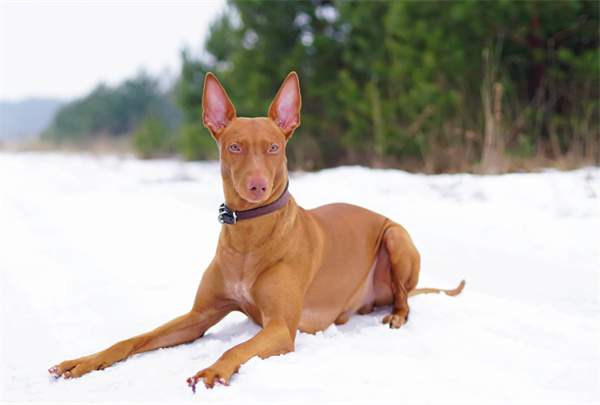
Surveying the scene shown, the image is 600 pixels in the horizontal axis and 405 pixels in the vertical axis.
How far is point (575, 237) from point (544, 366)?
2673 mm

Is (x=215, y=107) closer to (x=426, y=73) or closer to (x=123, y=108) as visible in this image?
(x=426, y=73)

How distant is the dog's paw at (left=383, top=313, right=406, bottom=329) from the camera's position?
3.77 m

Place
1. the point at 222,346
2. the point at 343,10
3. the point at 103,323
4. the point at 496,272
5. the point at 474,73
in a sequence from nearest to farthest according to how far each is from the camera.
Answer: the point at 222,346 → the point at 103,323 → the point at 496,272 → the point at 474,73 → the point at 343,10

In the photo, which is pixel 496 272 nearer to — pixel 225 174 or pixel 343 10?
pixel 225 174

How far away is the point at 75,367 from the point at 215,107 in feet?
4.96

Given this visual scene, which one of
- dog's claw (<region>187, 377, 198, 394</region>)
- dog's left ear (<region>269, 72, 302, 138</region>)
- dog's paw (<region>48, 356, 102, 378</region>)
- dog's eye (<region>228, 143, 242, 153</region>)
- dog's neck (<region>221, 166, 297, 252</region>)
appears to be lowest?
dog's paw (<region>48, 356, 102, 378</region>)

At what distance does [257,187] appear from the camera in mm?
3027

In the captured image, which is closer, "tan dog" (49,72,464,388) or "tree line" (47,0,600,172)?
"tan dog" (49,72,464,388)

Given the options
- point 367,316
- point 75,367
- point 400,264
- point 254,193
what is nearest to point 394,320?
point 367,316

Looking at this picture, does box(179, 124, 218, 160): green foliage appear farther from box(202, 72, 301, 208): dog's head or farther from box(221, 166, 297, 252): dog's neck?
box(221, 166, 297, 252): dog's neck

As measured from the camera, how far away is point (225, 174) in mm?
3271

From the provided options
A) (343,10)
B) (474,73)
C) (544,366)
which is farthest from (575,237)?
(343,10)

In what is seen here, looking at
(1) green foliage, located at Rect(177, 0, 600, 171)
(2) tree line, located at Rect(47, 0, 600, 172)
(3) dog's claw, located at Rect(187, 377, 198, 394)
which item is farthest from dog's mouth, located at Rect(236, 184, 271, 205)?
(1) green foliage, located at Rect(177, 0, 600, 171)

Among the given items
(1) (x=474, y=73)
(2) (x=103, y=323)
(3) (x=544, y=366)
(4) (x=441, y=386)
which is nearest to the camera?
(4) (x=441, y=386)
